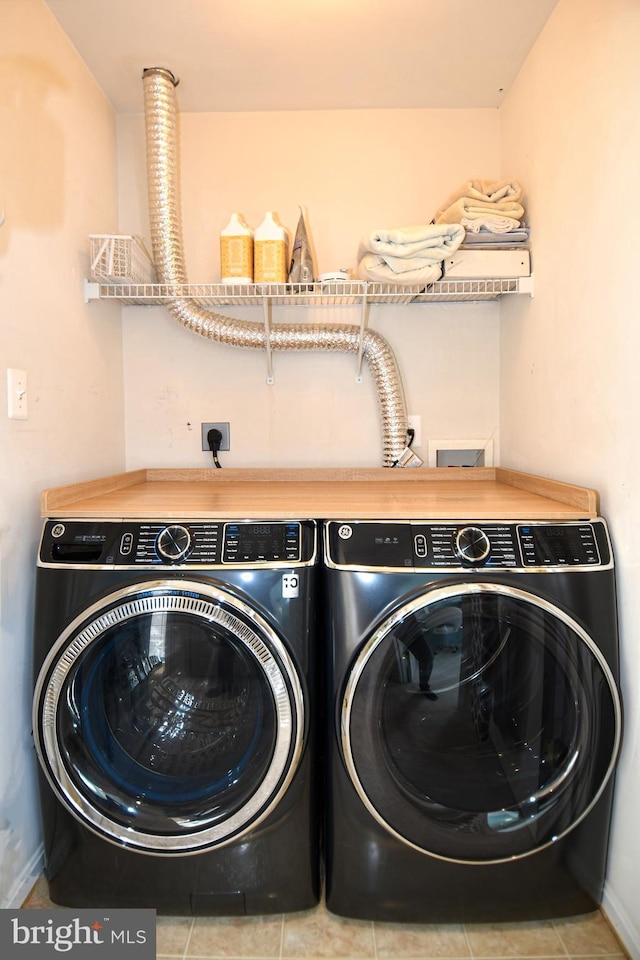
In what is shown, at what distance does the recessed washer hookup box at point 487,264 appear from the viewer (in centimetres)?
167

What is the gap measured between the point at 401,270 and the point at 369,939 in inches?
69.8

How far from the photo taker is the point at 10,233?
128 cm

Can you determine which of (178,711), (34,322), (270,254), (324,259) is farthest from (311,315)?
(178,711)

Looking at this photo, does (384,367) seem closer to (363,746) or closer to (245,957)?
(363,746)

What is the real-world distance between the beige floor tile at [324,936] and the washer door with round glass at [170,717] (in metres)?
0.30

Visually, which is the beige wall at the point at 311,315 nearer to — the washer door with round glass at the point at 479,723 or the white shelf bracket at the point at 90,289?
the white shelf bracket at the point at 90,289

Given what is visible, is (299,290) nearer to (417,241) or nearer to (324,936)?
(417,241)

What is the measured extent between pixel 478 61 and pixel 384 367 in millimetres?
1014

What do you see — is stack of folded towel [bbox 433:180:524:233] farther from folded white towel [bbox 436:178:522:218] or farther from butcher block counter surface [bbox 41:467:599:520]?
butcher block counter surface [bbox 41:467:599:520]

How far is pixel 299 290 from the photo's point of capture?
5.71 feet

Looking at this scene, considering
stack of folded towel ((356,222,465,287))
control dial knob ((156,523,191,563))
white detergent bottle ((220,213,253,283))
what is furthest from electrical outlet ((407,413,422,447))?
control dial knob ((156,523,191,563))

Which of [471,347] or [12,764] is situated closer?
[12,764]

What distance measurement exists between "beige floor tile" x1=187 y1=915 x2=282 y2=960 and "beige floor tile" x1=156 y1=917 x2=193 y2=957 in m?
0.02

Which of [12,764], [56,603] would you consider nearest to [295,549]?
[56,603]
